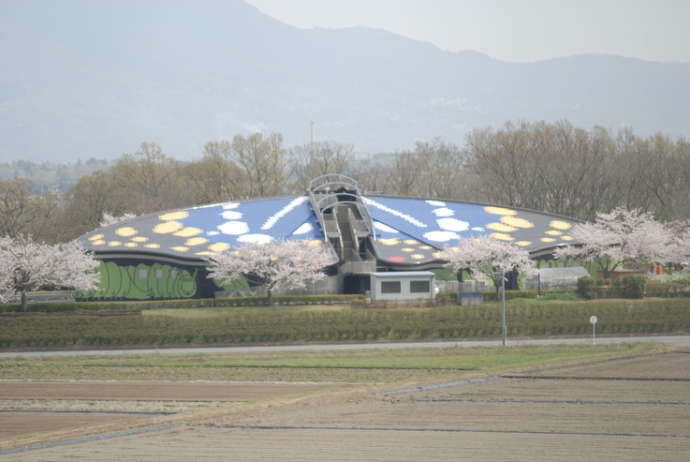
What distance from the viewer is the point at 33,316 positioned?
159 ft

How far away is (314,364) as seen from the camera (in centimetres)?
3797

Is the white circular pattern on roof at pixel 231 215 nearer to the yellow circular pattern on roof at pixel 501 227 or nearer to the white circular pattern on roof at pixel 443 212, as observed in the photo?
the white circular pattern on roof at pixel 443 212

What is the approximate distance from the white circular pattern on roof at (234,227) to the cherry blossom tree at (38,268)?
11144 mm

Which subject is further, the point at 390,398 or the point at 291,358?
the point at 291,358

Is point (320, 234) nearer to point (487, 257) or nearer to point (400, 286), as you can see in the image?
point (400, 286)

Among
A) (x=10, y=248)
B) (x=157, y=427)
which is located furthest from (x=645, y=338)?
(x=10, y=248)

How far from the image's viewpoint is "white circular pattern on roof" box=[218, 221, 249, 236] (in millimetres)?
61438

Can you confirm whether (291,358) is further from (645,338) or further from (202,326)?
(645,338)

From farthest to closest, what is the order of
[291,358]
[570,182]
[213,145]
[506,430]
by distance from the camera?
[213,145]
[570,182]
[291,358]
[506,430]

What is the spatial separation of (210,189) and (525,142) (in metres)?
A: 43.1

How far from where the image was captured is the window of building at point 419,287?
53344mm

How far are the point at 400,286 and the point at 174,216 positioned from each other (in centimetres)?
2182

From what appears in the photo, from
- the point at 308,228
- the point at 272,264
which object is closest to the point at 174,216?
the point at 308,228

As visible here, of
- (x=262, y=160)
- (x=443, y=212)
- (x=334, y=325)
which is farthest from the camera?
(x=262, y=160)
